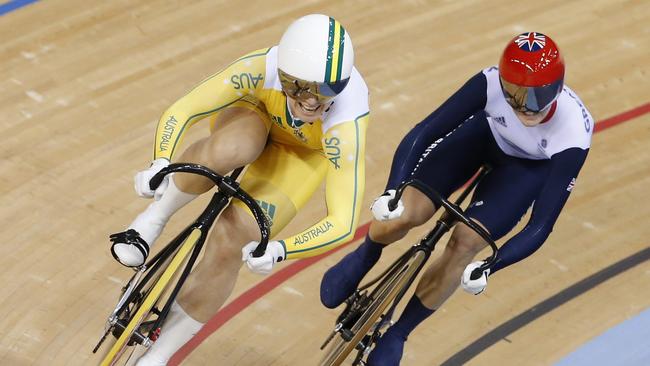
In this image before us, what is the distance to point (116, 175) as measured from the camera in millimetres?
5797

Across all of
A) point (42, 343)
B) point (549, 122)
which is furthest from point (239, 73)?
point (42, 343)

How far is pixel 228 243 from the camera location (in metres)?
4.14

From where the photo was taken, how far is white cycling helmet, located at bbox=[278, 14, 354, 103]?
153 inches

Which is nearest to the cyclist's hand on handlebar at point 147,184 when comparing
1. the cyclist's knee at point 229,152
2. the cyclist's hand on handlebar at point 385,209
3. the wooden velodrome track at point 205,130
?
the cyclist's knee at point 229,152

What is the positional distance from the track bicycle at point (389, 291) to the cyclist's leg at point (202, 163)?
22.4 inches

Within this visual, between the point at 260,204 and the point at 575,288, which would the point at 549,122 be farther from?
the point at 575,288

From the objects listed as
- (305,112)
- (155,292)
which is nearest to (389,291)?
(305,112)

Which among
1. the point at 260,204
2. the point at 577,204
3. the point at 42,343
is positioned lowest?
the point at 577,204

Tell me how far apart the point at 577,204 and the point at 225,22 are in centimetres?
243

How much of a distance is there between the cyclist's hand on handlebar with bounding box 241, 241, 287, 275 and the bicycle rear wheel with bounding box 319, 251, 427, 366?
1.70 feet

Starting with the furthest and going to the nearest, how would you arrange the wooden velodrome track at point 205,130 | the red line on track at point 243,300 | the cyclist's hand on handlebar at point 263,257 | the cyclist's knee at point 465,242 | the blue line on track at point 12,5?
1. the blue line on track at point 12,5
2. the wooden velodrome track at point 205,130
3. the red line on track at point 243,300
4. the cyclist's knee at point 465,242
5. the cyclist's hand on handlebar at point 263,257

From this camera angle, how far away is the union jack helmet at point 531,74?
156 inches

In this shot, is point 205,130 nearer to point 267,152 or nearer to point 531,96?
point 267,152

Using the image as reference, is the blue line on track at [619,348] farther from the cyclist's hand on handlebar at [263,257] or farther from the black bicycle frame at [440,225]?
the cyclist's hand on handlebar at [263,257]
